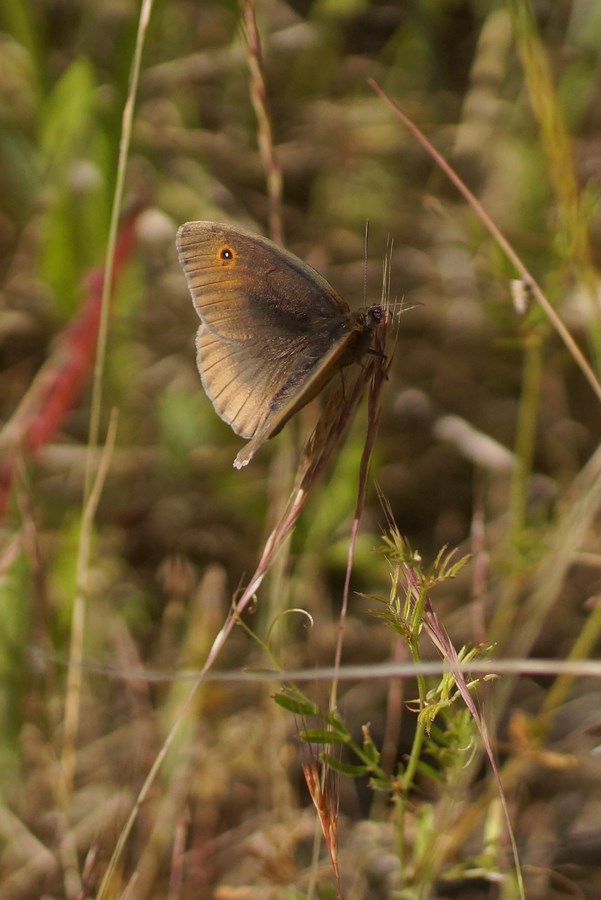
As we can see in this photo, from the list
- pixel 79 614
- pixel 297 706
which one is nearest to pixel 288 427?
pixel 79 614

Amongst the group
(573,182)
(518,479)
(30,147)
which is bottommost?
(518,479)

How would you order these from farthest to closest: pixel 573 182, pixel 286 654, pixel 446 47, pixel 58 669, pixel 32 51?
pixel 446 47, pixel 32 51, pixel 286 654, pixel 58 669, pixel 573 182

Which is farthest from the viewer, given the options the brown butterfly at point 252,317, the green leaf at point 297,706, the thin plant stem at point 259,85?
the brown butterfly at point 252,317

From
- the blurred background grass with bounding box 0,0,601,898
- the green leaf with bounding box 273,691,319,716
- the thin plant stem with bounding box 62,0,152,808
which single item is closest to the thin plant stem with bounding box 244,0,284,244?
the thin plant stem with bounding box 62,0,152,808

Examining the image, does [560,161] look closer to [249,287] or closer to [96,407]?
[249,287]

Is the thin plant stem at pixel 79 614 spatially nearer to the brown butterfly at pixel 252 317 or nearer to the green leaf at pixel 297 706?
the brown butterfly at pixel 252 317

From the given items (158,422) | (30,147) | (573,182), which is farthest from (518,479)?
(30,147)

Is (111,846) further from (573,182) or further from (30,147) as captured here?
(30,147)

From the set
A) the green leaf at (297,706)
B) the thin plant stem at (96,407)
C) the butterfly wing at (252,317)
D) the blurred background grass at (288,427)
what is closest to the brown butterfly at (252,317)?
the butterfly wing at (252,317)
